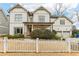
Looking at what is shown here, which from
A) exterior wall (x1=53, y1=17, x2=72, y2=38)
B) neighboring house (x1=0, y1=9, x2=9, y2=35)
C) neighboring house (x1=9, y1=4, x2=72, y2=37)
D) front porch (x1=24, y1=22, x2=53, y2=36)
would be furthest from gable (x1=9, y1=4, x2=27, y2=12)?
exterior wall (x1=53, y1=17, x2=72, y2=38)

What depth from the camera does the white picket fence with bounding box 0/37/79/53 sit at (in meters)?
4.25

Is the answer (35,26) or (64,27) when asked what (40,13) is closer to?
(35,26)

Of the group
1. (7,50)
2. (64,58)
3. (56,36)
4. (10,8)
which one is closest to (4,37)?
(7,50)

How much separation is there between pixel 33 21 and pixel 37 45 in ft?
1.98

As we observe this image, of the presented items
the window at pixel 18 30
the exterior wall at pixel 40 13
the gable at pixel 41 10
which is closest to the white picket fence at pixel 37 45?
the window at pixel 18 30

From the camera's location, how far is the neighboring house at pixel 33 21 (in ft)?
13.6

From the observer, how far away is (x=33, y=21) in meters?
4.16

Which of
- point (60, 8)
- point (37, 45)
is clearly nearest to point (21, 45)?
point (37, 45)

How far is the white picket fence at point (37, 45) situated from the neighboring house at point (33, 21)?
22cm

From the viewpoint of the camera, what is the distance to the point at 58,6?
4262 millimetres

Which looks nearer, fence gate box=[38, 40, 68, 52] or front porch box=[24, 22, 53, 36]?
front porch box=[24, 22, 53, 36]

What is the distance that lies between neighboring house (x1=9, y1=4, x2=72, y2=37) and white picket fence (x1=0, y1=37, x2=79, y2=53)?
219 mm

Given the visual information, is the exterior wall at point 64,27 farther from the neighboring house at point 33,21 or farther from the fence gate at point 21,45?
the fence gate at point 21,45

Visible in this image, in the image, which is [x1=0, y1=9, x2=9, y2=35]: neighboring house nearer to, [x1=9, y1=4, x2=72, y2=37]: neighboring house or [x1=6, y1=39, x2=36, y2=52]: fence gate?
[x1=9, y1=4, x2=72, y2=37]: neighboring house
